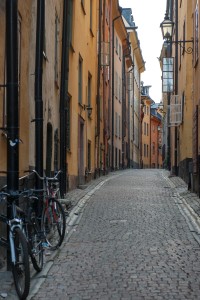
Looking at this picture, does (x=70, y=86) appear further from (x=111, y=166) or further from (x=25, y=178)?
(x=111, y=166)

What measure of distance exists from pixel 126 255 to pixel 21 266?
2.36 meters

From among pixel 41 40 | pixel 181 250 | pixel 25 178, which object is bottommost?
pixel 181 250

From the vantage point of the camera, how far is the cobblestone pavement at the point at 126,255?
596 centimetres

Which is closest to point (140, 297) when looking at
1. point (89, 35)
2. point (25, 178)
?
point (25, 178)

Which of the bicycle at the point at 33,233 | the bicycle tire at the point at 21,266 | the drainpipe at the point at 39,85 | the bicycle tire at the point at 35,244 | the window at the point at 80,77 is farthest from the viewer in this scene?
the window at the point at 80,77

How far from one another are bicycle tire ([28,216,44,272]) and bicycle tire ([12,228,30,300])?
593 mm

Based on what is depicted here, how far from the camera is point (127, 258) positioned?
298 inches

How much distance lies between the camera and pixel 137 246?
8.34m

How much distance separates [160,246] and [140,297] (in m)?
2.72

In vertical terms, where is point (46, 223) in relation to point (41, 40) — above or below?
below

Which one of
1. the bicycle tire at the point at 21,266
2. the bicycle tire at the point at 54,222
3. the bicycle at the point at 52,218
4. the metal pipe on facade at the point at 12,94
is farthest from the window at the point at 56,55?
the bicycle tire at the point at 21,266

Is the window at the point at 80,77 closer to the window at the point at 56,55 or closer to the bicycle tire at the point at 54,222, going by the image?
the window at the point at 56,55

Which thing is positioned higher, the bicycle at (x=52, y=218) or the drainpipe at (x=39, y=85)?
the drainpipe at (x=39, y=85)

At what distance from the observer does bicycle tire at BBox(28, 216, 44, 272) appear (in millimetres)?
6590
